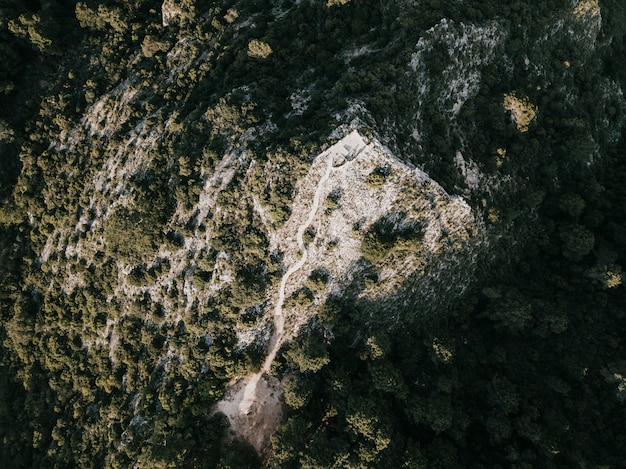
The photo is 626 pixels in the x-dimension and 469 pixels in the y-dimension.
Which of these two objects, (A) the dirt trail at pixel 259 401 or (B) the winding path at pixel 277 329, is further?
(A) the dirt trail at pixel 259 401

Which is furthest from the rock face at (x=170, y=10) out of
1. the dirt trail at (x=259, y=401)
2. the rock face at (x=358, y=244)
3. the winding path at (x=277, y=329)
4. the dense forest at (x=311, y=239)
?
the dirt trail at (x=259, y=401)

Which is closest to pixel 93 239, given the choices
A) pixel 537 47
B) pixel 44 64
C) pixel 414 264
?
pixel 44 64

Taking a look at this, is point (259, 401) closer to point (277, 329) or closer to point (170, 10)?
point (277, 329)

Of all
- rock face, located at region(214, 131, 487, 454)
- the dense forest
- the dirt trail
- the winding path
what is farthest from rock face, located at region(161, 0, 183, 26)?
the dirt trail

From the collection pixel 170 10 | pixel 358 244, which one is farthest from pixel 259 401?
pixel 170 10

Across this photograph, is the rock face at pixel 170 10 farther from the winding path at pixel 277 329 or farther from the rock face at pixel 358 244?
the winding path at pixel 277 329

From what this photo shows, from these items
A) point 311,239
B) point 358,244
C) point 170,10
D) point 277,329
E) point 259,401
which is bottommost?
point 259,401

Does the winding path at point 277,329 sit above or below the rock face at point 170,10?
below
